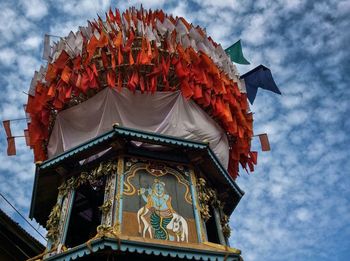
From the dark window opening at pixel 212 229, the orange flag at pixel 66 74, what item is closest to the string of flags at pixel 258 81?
the dark window opening at pixel 212 229

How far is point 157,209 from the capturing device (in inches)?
466

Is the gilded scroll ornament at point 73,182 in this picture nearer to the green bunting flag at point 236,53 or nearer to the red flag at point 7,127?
the red flag at point 7,127

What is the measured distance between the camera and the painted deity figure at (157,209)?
37.1 feet

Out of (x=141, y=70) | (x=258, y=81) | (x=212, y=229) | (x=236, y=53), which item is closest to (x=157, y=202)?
(x=212, y=229)

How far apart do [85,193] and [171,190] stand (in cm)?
Result: 372

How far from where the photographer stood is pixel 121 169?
12.5 meters

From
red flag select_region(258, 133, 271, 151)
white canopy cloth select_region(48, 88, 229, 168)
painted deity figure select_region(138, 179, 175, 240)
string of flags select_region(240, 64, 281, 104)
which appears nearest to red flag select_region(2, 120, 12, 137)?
white canopy cloth select_region(48, 88, 229, 168)

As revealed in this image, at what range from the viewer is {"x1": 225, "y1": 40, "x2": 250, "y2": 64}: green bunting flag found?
794 inches

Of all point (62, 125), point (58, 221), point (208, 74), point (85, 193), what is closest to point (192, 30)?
point (208, 74)

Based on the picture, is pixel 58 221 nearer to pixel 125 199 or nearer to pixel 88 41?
pixel 125 199

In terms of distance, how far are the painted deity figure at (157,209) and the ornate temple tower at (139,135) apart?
28 millimetres

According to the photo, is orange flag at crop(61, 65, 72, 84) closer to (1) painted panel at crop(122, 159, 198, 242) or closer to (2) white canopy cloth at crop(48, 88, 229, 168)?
(2) white canopy cloth at crop(48, 88, 229, 168)

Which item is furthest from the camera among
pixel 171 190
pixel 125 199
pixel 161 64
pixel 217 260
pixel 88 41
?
pixel 88 41

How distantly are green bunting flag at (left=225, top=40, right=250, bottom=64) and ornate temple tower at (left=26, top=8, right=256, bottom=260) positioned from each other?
3209 mm
